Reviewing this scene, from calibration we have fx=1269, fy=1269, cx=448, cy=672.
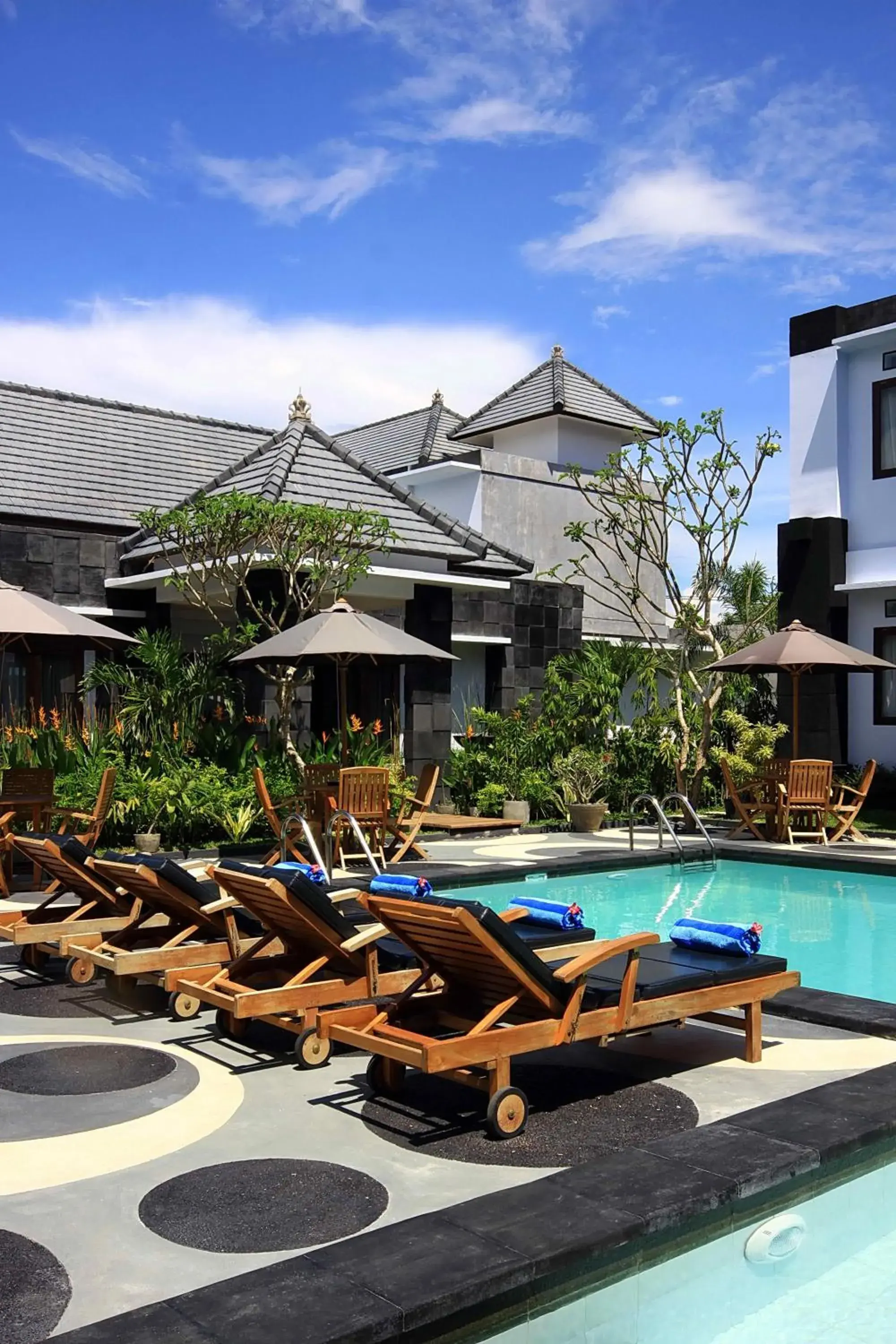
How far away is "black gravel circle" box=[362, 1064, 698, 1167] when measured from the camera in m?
4.82

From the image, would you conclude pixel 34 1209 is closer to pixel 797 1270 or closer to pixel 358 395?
pixel 797 1270

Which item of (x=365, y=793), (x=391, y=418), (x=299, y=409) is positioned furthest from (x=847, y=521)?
(x=391, y=418)

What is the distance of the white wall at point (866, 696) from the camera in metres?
19.7

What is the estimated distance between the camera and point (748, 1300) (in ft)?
12.5

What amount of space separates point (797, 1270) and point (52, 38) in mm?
14118

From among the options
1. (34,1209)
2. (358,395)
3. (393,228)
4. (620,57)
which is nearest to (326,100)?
(393,228)

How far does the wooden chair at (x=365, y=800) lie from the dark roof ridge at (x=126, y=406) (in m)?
12.9

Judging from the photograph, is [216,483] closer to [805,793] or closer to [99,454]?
[99,454]

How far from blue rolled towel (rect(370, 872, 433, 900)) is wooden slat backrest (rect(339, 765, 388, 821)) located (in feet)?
17.8

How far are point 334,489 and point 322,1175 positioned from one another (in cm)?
1376

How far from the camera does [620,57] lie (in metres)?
14.7

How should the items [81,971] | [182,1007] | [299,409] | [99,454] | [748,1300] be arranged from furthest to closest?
1. [99,454]
2. [299,409]
3. [81,971]
4. [182,1007]
5. [748,1300]

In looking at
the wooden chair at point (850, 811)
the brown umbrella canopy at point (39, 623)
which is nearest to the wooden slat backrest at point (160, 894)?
the brown umbrella canopy at point (39, 623)

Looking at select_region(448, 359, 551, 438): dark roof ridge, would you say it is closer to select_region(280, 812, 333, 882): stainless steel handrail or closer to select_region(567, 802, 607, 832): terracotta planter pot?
select_region(567, 802, 607, 832): terracotta planter pot
